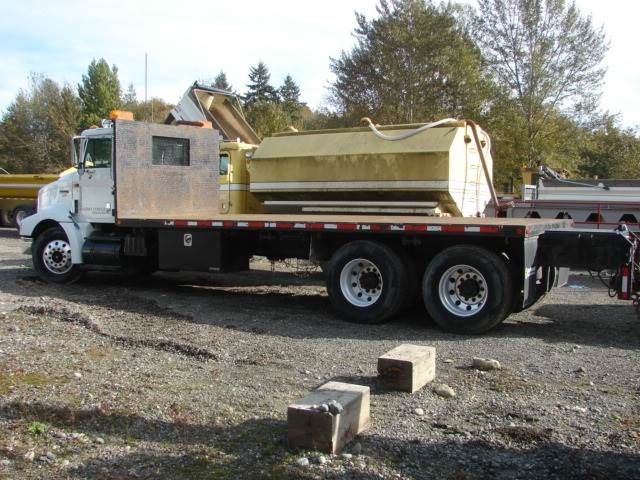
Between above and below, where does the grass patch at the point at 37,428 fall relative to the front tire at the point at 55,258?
below

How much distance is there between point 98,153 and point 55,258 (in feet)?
6.51

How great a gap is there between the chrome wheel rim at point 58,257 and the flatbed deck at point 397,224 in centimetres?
211

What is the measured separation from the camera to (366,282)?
8.89 metres

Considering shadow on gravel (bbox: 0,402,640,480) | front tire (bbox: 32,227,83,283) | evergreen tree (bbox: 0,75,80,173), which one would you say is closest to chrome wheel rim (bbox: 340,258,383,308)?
shadow on gravel (bbox: 0,402,640,480)

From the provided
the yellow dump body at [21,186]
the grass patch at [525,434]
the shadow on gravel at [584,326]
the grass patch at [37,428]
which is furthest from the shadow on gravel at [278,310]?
the yellow dump body at [21,186]

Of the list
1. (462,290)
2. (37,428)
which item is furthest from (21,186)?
(37,428)

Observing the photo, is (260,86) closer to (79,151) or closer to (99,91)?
(99,91)

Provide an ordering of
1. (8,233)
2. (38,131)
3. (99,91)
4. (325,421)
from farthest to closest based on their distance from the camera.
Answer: (99,91), (38,131), (8,233), (325,421)

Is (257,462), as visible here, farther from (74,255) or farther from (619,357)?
(74,255)

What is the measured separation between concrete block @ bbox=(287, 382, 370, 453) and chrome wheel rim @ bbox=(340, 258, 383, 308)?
14.1 ft

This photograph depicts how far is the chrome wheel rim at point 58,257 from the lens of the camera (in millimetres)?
11461

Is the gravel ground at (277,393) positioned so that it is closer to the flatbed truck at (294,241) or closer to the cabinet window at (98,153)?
the flatbed truck at (294,241)

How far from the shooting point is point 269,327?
27.4 feet

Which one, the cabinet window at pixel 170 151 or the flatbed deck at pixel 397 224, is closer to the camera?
the flatbed deck at pixel 397 224
